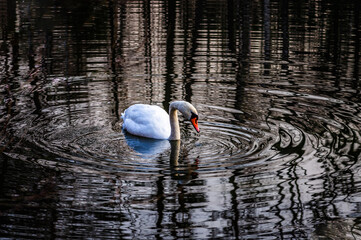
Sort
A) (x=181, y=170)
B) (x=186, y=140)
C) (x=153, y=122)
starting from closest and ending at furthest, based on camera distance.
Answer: (x=181, y=170)
(x=186, y=140)
(x=153, y=122)

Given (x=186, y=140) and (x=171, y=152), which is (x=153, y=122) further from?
(x=171, y=152)

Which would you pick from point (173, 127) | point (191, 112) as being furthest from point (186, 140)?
point (191, 112)

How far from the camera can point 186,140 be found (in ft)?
32.8

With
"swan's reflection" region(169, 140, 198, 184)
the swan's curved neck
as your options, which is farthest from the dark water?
the swan's curved neck

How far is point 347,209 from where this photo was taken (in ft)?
23.4

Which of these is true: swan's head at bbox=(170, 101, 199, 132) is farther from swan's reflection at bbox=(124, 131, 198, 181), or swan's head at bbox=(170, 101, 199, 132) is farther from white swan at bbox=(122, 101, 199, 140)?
swan's reflection at bbox=(124, 131, 198, 181)

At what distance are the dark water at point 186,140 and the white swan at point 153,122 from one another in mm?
216

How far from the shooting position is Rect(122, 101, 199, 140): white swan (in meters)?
10.0

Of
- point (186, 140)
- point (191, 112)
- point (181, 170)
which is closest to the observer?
point (181, 170)

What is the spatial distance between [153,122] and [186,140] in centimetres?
72

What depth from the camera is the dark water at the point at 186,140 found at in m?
6.81

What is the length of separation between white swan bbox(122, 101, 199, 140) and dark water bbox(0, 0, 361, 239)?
8.5 inches

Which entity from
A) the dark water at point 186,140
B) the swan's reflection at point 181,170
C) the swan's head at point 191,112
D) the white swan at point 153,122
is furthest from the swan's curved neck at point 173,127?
the swan's reflection at point 181,170

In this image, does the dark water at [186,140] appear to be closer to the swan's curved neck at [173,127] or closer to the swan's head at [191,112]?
the swan's curved neck at [173,127]
